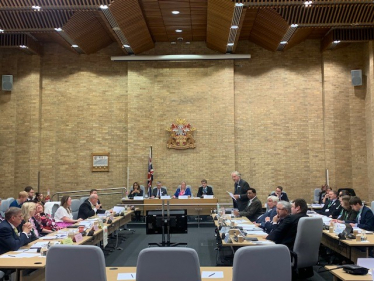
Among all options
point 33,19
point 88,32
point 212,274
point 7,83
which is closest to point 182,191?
point 88,32

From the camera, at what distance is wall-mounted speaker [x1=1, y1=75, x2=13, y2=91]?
→ 15055mm

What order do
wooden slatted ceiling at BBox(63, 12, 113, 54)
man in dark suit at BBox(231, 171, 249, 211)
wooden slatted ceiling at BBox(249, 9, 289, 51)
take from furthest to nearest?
wooden slatted ceiling at BBox(63, 12, 113, 54), wooden slatted ceiling at BBox(249, 9, 289, 51), man in dark suit at BBox(231, 171, 249, 211)

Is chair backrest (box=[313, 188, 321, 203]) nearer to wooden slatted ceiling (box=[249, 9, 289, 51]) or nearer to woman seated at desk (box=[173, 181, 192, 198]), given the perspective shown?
woman seated at desk (box=[173, 181, 192, 198])

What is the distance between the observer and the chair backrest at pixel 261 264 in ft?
9.91

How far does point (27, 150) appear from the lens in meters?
15.1

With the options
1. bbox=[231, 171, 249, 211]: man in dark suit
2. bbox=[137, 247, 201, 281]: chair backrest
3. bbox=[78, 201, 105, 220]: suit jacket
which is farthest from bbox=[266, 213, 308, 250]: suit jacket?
bbox=[78, 201, 105, 220]: suit jacket

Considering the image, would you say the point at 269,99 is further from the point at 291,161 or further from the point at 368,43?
the point at 368,43

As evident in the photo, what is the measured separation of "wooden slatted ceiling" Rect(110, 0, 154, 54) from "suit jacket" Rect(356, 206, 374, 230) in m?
7.83

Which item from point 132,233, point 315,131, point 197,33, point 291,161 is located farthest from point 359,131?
point 132,233

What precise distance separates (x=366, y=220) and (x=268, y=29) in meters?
8.52

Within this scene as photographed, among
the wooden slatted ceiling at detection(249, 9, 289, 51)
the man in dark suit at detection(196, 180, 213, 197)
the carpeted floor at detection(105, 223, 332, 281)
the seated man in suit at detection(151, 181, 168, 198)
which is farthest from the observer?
the seated man in suit at detection(151, 181, 168, 198)

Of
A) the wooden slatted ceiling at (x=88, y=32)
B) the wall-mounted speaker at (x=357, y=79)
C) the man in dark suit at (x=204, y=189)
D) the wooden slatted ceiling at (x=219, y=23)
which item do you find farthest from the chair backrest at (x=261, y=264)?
the wall-mounted speaker at (x=357, y=79)

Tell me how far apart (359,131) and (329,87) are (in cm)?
192

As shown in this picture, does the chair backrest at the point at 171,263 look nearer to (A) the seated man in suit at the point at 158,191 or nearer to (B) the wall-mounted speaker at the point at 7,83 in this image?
(A) the seated man in suit at the point at 158,191
